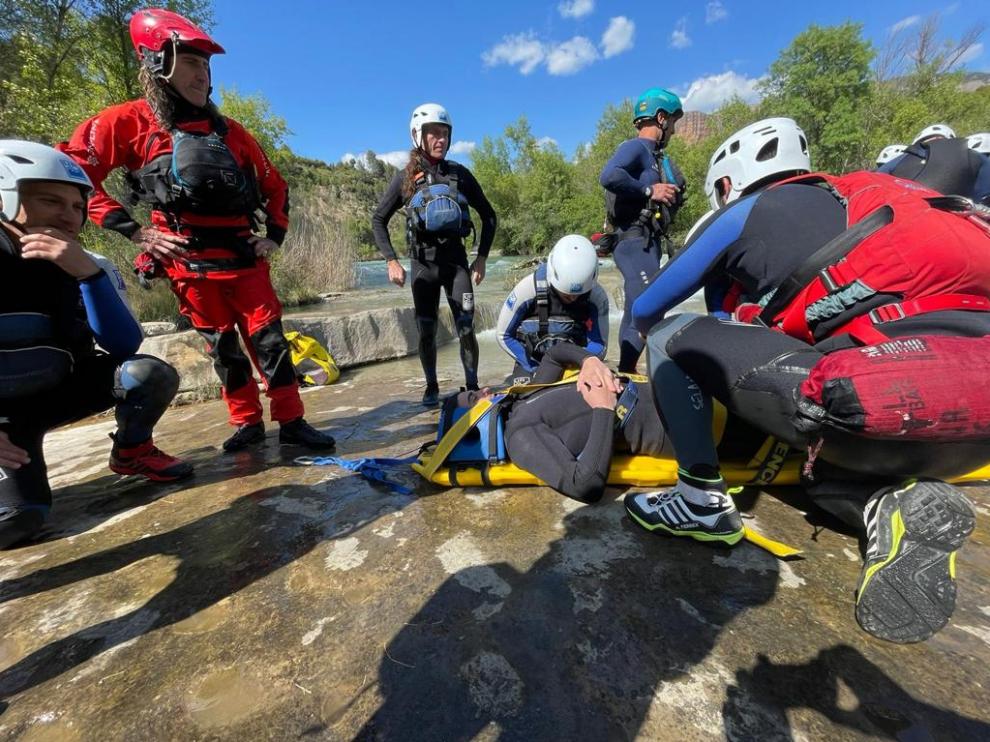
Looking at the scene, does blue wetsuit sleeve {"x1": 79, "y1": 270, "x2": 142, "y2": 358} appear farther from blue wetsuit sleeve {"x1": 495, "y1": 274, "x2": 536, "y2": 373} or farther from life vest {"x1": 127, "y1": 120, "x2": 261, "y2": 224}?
blue wetsuit sleeve {"x1": 495, "y1": 274, "x2": 536, "y2": 373}

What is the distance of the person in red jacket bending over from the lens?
2393 millimetres

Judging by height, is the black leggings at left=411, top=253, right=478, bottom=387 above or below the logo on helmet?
below

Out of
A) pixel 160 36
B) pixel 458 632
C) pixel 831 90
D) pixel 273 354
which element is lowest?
pixel 458 632

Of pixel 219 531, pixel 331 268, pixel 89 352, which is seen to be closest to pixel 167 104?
pixel 89 352

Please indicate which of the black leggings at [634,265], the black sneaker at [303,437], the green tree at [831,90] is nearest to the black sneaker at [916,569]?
the black leggings at [634,265]

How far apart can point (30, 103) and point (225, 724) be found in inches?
688

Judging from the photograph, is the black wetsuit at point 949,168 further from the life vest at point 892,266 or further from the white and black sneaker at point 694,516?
the white and black sneaker at point 694,516

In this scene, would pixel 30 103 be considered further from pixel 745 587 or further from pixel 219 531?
pixel 745 587

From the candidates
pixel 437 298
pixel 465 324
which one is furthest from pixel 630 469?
pixel 437 298

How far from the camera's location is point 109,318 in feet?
6.81

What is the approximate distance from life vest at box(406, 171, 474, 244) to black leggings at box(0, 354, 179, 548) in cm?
209

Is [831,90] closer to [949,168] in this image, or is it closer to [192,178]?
[949,168]

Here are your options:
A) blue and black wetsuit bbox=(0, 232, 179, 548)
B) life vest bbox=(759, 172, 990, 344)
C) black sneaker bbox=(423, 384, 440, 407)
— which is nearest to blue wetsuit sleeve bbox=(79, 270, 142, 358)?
blue and black wetsuit bbox=(0, 232, 179, 548)

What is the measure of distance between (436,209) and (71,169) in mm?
2201
